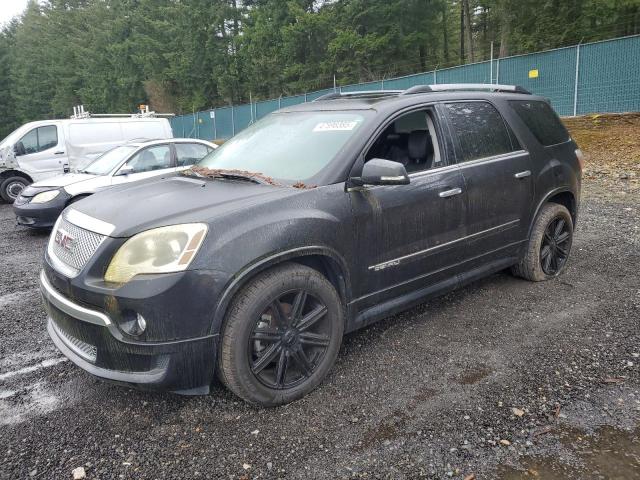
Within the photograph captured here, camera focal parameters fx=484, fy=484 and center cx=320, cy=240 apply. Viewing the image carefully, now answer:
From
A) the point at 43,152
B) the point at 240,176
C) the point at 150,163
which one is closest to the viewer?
the point at 240,176

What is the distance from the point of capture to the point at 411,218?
336 cm

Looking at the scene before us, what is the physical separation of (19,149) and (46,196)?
4.91 metres

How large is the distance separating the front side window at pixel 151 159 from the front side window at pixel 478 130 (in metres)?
6.03

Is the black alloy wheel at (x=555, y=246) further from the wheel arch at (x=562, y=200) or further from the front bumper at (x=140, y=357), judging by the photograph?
the front bumper at (x=140, y=357)

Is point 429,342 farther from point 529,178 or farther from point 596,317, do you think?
point 529,178

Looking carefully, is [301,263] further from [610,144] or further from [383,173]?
[610,144]

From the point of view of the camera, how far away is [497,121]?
13.8 feet

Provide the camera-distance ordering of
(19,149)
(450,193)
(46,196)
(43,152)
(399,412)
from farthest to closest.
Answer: (43,152) → (19,149) → (46,196) → (450,193) → (399,412)

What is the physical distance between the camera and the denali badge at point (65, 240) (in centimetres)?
281

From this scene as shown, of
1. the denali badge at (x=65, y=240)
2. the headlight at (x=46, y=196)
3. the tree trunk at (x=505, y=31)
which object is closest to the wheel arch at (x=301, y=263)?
the denali badge at (x=65, y=240)

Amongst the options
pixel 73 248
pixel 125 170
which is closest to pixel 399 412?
pixel 73 248

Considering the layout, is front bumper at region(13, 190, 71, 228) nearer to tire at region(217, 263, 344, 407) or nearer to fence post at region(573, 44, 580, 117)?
tire at region(217, 263, 344, 407)

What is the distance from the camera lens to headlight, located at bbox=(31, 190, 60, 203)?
808 cm

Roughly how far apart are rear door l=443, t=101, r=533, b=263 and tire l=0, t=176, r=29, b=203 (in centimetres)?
1205
